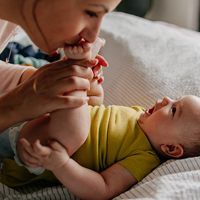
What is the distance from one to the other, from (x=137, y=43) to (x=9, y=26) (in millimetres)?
751

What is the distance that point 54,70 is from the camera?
606 millimetres

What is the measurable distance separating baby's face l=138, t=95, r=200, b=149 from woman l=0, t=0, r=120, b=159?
0.32 metres

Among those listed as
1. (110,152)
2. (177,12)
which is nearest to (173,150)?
(110,152)

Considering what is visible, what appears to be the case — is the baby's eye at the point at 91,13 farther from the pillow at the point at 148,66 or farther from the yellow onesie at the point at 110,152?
the pillow at the point at 148,66

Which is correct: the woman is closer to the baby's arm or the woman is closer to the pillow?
the baby's arm

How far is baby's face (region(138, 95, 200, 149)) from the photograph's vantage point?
746mm

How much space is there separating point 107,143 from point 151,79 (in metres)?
0.43

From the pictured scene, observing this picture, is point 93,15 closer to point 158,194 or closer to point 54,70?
point 54,70

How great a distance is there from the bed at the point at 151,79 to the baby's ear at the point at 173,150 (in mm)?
42

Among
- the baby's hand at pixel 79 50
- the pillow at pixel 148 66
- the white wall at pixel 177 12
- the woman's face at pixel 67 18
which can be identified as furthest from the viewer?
the white wall at pixel 177 12

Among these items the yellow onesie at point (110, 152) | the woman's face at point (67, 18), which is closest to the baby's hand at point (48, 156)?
the yellow onesie at point (110, 152)

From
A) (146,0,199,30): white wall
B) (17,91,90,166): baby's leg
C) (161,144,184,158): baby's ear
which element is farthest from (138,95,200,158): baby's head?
(146,0,199,30): white wall

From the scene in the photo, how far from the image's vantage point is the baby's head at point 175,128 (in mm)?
740

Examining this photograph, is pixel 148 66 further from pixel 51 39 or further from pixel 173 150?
pixel 51 39
